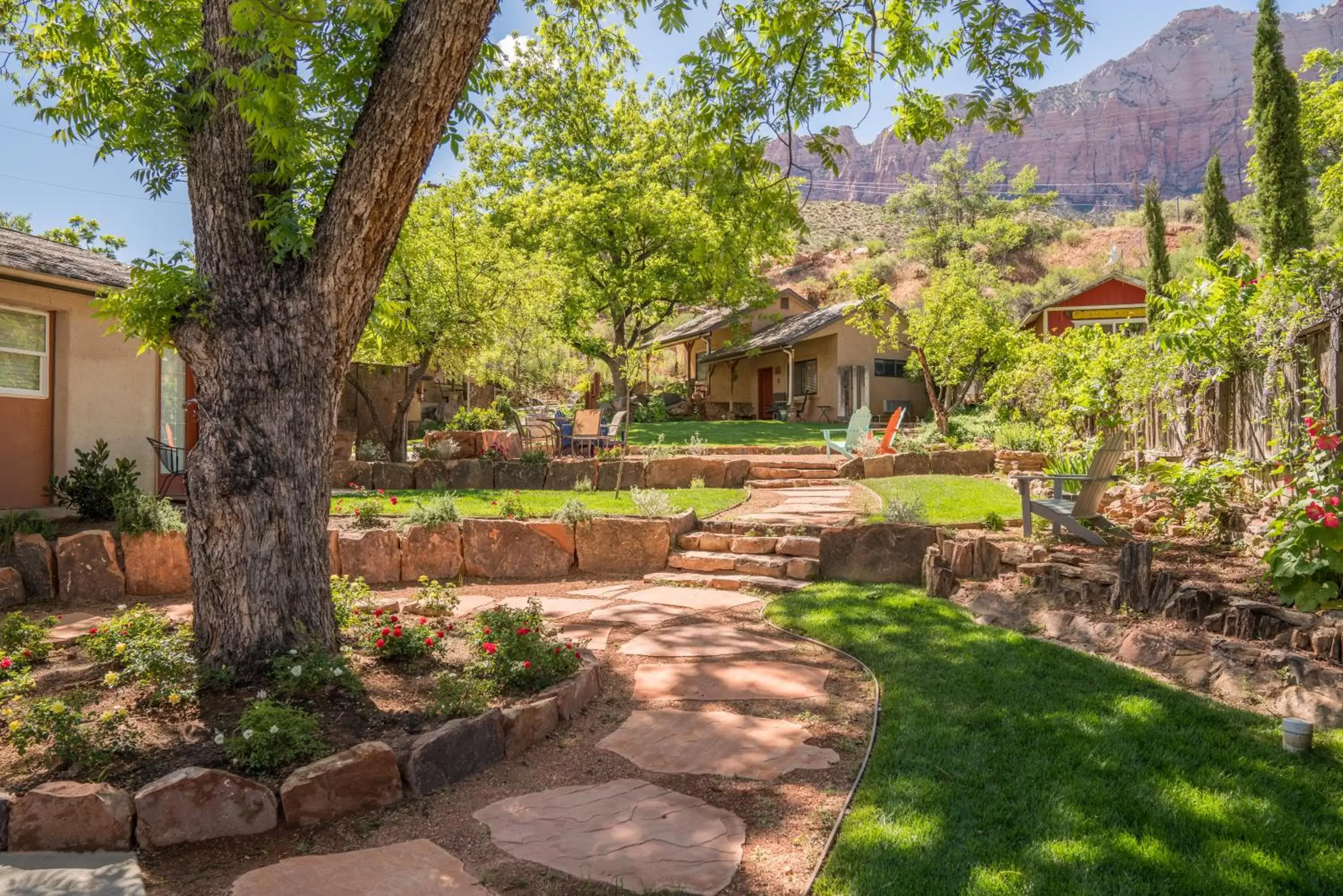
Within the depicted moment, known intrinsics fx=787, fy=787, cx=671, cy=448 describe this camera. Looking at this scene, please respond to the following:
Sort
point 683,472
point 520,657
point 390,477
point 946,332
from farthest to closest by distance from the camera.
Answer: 1. point 946,332
2. point 390,477
3. point 683,472
4. point 520,657

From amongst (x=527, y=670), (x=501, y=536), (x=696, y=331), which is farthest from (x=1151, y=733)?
(x=696, y=331)

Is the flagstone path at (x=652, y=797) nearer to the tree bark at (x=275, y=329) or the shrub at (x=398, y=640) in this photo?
the shrub at (x=398, y=640)

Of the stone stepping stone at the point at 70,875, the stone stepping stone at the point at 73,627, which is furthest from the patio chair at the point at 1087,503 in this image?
the stone stepping stone at the point at 73,627

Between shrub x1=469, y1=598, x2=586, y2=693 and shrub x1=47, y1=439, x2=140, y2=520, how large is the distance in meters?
5.52

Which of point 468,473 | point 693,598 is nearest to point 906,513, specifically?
point 693,598

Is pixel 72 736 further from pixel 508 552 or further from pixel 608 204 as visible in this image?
pixel 608 204

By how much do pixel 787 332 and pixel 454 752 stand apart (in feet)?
76.5

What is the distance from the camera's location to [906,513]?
21.9ft

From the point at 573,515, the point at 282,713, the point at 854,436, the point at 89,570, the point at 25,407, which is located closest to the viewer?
the point at 282,713

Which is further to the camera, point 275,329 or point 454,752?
point 275,329

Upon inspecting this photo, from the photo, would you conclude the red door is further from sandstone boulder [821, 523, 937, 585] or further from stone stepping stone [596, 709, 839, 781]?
stone stepping stone [596, 709, 839, 781]

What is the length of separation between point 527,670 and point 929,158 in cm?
12087

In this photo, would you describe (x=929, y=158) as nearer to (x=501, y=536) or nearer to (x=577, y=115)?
(x=577, y=115)

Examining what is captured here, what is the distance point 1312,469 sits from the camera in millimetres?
4258
